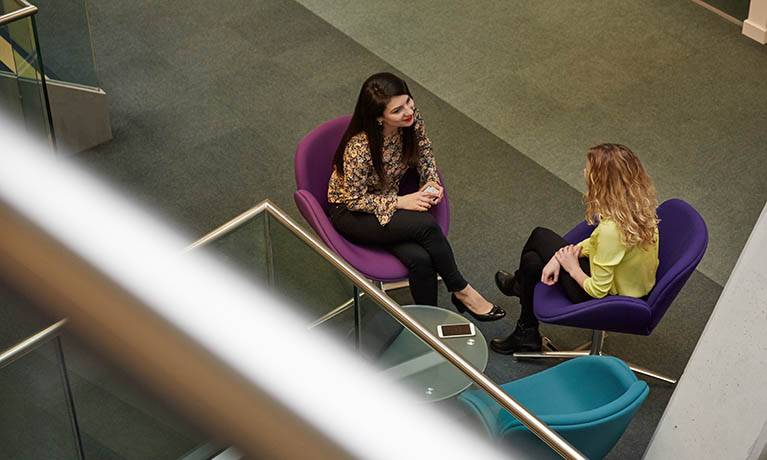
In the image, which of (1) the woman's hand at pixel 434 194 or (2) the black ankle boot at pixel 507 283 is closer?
(1) the woman's hand at pixel 434 194

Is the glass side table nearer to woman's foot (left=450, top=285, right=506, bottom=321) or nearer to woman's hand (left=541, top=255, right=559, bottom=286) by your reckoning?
woman's hand (left=541, top=255, right=559, bottom=286)

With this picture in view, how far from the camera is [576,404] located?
329cm

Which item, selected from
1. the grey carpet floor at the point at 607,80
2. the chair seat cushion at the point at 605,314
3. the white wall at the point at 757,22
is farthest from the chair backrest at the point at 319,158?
the white wall at the point at 757,22

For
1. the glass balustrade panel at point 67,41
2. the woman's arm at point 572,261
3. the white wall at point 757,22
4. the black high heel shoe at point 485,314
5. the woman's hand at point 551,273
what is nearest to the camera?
the woman's arm at point 572,261

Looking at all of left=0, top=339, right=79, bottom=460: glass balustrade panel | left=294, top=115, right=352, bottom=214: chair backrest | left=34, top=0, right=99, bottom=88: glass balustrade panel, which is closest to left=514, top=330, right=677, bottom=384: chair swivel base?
left=294, top=115, right=352, bottom=214: chair backrest

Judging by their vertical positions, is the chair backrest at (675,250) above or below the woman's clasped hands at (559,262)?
above

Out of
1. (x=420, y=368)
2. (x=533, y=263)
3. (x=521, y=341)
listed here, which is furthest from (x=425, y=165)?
(x=420, y=368)

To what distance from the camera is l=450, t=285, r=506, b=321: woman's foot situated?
4.19m

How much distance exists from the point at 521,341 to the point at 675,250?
852 millimetres

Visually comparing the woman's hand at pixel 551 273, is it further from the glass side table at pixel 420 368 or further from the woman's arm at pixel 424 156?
the glass side table at pixel 420 368

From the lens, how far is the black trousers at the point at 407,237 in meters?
3.96

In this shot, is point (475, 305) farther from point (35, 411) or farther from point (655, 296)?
point (35, 411)

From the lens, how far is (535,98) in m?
5.80

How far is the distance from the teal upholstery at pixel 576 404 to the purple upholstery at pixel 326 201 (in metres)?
0.84
